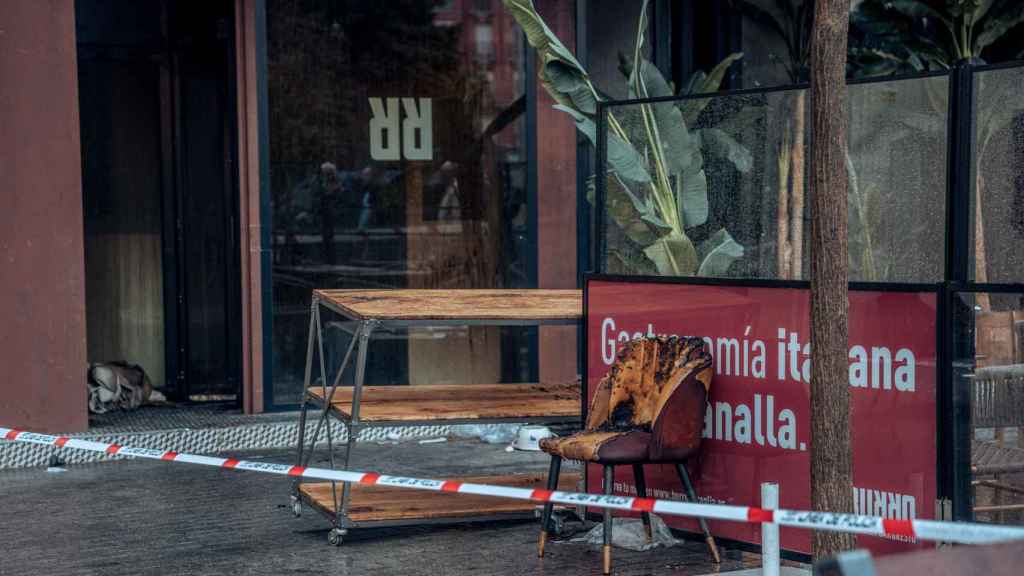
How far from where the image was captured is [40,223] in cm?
960

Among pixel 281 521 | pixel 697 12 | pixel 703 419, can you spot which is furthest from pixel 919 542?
pixel 697 12

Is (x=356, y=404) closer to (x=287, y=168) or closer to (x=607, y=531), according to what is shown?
(x=607, y=531)

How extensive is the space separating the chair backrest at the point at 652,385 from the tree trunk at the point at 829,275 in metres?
1.39

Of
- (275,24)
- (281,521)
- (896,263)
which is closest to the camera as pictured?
(896,263)

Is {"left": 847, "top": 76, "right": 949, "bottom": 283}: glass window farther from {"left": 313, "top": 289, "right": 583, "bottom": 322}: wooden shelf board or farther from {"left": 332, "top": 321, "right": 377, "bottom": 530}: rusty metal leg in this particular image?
{"left": 332, "top": 321, "right": 377, "bottom": 530}: rusty metal leg

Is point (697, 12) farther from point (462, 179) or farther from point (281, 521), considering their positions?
point (281, 521)

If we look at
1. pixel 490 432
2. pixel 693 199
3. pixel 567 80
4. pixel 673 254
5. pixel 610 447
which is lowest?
pixel 490 432

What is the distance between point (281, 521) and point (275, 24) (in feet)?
14.2

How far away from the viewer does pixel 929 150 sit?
595 centimetres

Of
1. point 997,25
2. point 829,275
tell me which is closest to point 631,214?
point 829,275

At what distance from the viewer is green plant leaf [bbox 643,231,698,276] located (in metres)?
7.55

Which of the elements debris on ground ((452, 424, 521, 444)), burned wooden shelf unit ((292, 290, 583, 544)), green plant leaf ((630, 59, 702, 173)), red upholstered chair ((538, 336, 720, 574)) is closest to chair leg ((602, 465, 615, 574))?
red upholstered chair ((538, 336, 720, 574))

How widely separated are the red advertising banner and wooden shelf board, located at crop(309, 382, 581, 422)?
1.38 feet

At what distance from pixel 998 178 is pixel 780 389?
133cm
